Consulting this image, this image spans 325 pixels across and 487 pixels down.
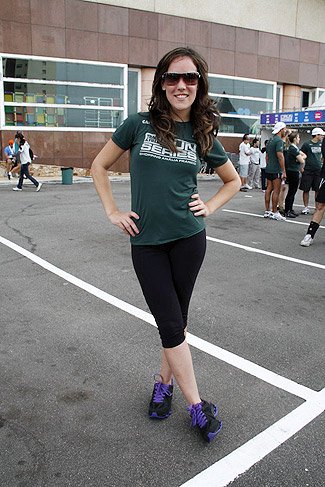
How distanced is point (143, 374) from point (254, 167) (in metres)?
14.4

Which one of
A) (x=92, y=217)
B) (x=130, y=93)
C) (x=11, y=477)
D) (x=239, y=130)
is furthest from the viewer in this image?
(x=239, y=130)

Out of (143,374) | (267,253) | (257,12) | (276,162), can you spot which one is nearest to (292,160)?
(276,162)

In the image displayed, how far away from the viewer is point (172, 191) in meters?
2.46

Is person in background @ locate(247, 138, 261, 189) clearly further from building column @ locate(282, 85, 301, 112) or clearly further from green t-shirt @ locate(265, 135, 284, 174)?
building column @ locate(282, 85, 301, 112)

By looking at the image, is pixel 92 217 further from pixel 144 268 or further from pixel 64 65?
pixel 64 65

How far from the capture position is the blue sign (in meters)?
16.4

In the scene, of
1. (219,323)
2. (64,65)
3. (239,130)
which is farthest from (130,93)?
(219,323)

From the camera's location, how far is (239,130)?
24.9 metres

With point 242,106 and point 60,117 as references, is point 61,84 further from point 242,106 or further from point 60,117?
point 242,106

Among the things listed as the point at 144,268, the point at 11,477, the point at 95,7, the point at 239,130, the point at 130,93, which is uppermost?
the point at 95,7

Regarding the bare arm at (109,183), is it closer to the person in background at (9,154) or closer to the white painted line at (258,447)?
the white painted line at (258,447)

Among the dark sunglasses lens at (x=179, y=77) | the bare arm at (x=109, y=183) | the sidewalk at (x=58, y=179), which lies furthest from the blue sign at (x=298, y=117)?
the bare arm at (x=109, y=183)

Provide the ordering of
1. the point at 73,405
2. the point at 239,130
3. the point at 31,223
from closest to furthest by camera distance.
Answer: the point at 73,405 < the point at 31,223 < the point at 239,130

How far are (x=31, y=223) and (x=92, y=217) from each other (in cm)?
131
